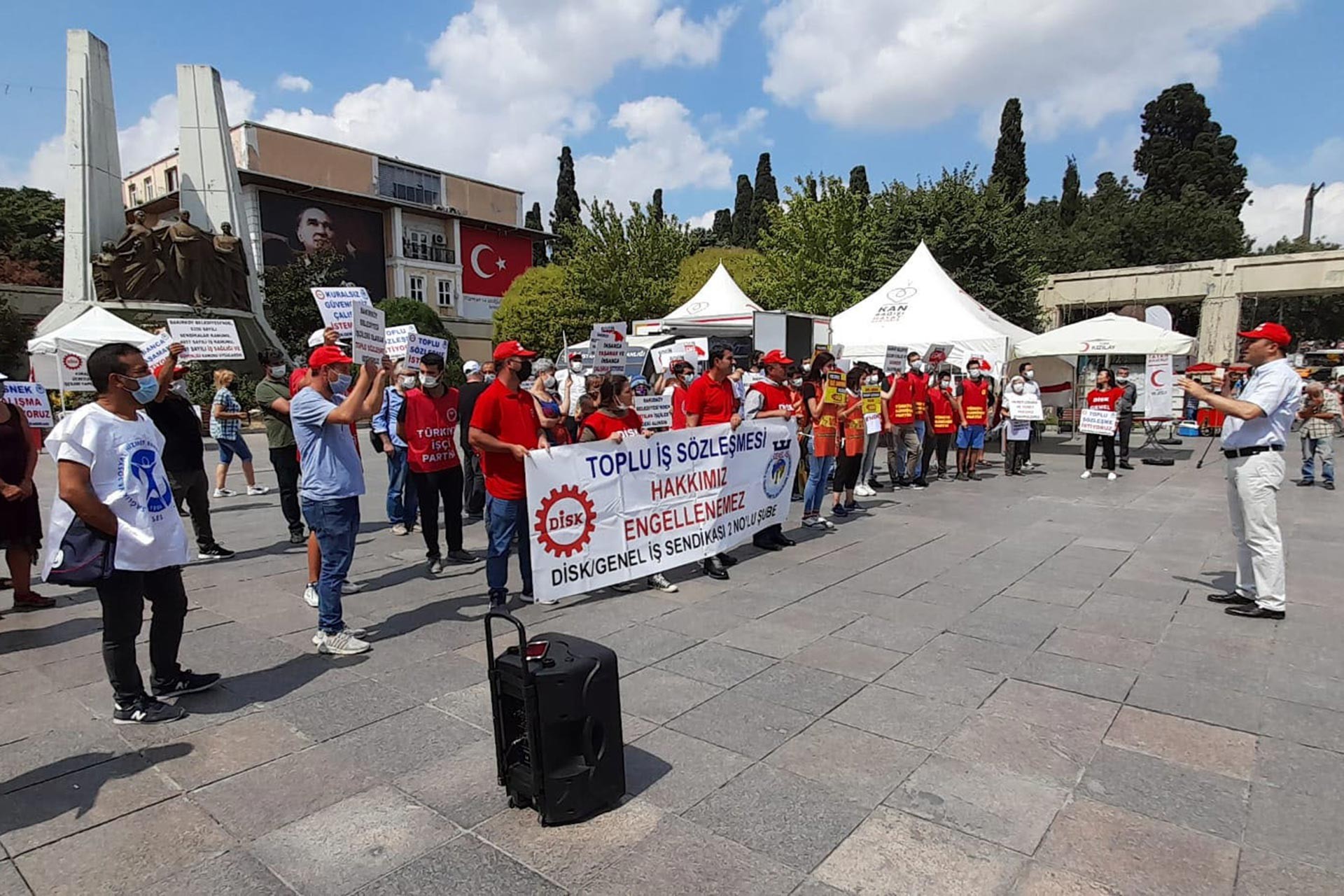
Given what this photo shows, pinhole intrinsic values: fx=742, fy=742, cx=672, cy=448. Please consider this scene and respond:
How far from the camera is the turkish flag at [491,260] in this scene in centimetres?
5681

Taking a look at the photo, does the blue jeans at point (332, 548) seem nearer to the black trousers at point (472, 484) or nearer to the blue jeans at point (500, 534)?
the blue jeans at point (500, 534)

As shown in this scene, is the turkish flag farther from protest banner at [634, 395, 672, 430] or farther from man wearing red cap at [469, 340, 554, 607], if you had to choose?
man wearing red cap at [469, 340, 554, 607]

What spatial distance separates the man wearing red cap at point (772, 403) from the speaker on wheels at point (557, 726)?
4.60 metres

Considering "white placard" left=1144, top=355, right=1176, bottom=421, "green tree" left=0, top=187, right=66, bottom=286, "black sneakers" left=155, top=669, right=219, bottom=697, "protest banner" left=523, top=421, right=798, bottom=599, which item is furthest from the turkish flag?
"black sneakers" left=155, top=669, right=219, bottom=697

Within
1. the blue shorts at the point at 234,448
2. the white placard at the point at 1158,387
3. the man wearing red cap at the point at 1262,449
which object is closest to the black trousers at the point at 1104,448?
the white placard at the point at 1158,387

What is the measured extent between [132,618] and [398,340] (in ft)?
15.0

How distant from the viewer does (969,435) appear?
12.4 m

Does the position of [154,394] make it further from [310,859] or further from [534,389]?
[310,859]

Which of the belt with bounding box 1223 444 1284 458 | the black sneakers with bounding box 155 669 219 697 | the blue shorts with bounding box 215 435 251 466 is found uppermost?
the belt with bounding box 1223 444 1284 458

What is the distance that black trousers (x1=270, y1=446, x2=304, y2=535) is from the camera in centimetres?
762

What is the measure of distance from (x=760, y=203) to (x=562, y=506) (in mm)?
61742

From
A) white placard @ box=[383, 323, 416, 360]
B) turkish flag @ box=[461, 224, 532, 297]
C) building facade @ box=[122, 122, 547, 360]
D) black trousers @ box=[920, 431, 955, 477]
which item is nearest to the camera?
white placard @ box=[383, 323, 416, 360]

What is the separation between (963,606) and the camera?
18.4ft

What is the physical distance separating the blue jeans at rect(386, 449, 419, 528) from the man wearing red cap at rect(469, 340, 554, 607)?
9.06 feet
